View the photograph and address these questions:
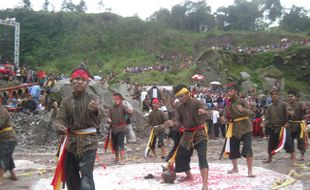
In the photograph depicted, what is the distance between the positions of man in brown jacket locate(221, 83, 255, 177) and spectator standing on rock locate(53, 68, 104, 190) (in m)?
3.74

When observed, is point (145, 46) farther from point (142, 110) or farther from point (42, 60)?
point (142, 110)

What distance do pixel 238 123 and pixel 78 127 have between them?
13.3 feet

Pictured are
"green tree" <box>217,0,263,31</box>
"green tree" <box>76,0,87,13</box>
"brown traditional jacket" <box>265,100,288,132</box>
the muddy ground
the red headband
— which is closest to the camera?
the red headband

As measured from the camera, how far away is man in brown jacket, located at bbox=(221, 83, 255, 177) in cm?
869

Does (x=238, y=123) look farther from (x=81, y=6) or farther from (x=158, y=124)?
(x=81, y=6)

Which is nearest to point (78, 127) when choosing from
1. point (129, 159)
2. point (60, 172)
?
point (60, 172)

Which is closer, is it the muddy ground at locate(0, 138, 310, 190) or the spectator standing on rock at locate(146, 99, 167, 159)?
the muddy ground at locate(0, 138, 310, 190)

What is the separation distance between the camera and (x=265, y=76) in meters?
33.6

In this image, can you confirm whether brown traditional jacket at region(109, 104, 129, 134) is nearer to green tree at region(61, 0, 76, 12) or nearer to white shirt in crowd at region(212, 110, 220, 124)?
white shirt in crowd at region(212, 110, 220, 124)

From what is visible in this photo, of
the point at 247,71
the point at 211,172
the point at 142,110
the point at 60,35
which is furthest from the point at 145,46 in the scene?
the point at 211,172

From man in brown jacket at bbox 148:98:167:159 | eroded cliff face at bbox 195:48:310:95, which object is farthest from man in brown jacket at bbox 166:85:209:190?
eroded cliff face at bbox 195:48:310:95

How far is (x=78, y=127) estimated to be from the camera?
19.3 ft

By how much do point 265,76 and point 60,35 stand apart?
1637 inches

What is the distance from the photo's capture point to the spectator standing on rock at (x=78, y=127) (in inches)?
228
